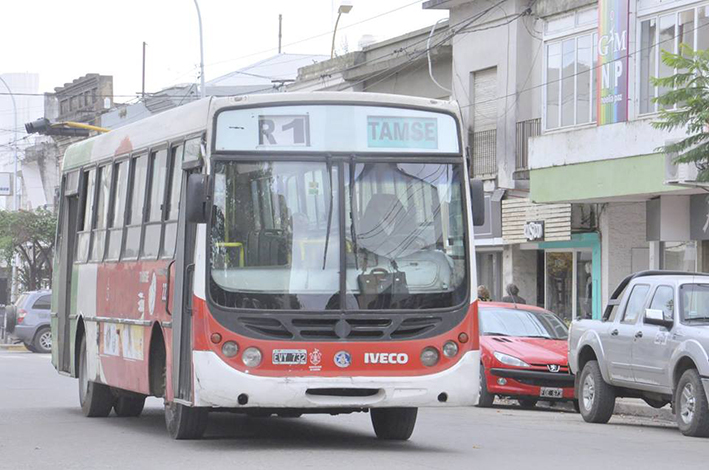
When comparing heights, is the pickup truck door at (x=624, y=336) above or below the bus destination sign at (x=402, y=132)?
below

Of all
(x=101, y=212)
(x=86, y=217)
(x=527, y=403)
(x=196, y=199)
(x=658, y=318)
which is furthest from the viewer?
(x=527, y=403)

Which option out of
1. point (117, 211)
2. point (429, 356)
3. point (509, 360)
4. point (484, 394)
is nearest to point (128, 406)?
point (117, 211)

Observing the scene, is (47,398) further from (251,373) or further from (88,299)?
(251,373)

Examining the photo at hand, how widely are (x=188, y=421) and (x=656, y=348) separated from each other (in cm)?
594

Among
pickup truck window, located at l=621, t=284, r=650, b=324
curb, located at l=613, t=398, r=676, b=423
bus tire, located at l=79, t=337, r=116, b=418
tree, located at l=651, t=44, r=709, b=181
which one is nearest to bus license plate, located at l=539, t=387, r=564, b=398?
curb, located at l=613, t=398, r=676, b=423

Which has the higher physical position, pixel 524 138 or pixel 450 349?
pixel 524 138

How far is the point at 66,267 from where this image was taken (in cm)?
1781

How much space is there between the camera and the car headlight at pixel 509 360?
19.7 meters

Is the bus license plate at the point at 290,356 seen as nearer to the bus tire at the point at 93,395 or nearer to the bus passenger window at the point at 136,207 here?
the bus passenger window at the point at 136,207

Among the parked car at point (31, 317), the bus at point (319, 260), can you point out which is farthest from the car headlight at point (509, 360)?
the parked car at point (31, 317)

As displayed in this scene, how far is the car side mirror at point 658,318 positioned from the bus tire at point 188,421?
5611 mm

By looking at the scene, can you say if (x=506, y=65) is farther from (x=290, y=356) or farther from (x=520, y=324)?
(x=290, y=356)

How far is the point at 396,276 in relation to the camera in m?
12.0

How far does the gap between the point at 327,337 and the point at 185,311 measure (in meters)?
1.30
